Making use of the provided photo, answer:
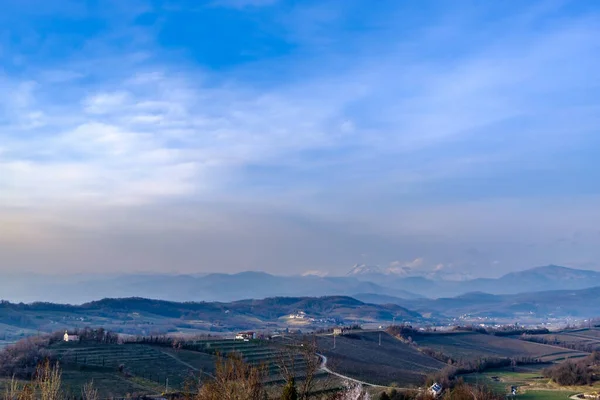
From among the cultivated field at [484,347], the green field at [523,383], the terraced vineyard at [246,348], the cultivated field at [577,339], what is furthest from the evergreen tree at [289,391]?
the cultivated field at [577,339]

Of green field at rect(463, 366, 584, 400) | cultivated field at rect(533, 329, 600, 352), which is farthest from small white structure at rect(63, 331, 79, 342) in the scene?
cultivated field at rect(533, 329, 600, 352)

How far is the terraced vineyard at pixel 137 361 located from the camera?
7408 centimetres

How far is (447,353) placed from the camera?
12550 centimetres

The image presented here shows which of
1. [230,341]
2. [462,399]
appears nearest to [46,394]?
[462,399]

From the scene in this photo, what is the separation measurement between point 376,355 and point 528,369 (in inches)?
1004

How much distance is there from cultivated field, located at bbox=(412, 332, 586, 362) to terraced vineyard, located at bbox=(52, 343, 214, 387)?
57.2 m

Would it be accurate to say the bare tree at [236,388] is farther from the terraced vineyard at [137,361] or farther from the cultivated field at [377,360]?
the cultivated field at [377,360]

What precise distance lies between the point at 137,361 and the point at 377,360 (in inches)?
1722

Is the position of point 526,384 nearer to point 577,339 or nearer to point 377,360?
point 377,360

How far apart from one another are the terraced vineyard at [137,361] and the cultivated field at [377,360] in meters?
19.1

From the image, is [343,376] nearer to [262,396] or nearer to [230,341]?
[230,341]

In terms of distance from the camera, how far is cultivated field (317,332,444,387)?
289 ft

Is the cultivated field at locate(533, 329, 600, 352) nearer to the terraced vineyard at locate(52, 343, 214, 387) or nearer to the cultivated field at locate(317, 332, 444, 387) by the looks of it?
the cultivated field at locate(317, 332, 444, 387)

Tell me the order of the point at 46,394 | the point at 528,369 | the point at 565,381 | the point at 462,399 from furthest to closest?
1. the point at 528,369
2. the point at 565,381
3. the point at 462,399
4. the point at 46,394
